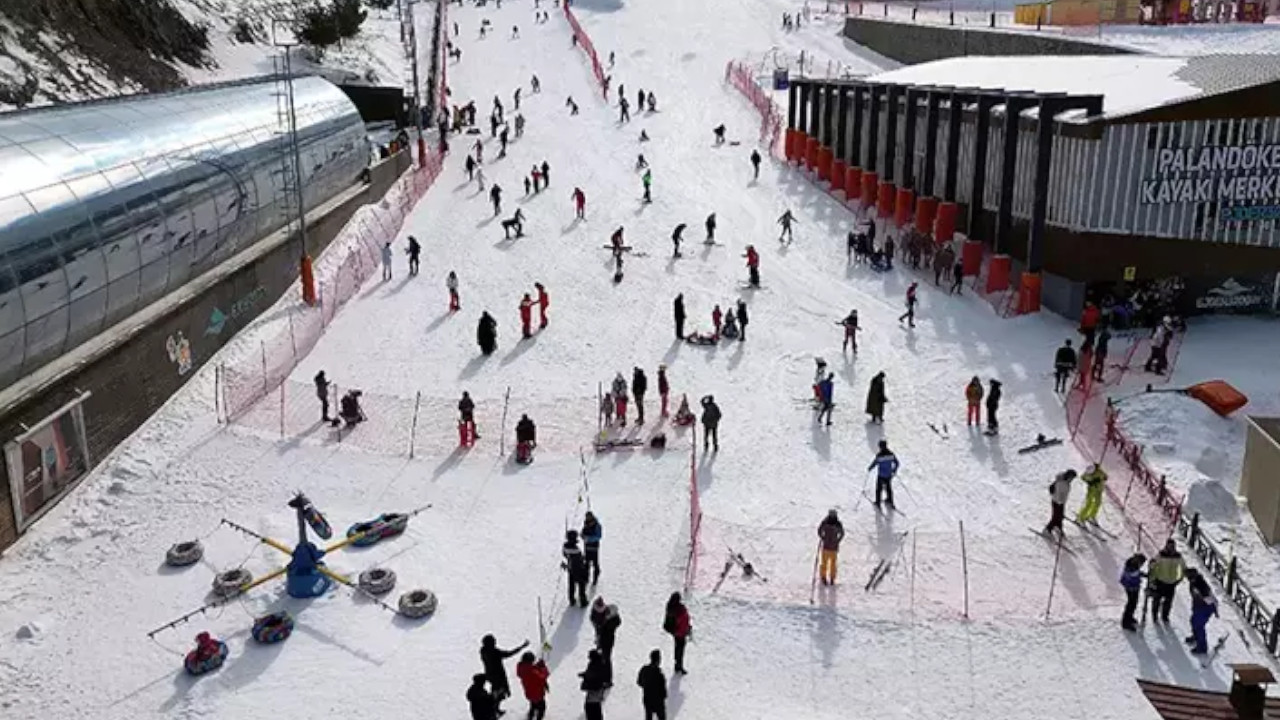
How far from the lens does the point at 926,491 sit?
61.8 ft

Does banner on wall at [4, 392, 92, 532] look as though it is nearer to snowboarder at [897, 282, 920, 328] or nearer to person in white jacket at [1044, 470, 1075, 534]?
person in white jacket at [1044, 470, 1075, 534]

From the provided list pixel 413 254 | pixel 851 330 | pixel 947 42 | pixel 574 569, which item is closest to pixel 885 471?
pixel 574 569

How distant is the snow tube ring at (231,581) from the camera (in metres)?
15.1

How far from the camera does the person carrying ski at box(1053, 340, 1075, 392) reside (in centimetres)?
2236

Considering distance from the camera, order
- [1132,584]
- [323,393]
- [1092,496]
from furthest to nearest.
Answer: [323,393] < [1092,496] < [1132,584]

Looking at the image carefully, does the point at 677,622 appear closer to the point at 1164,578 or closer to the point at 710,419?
the point at 1164,578

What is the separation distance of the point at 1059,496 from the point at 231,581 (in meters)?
11.7

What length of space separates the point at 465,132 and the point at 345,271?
69.8 feet

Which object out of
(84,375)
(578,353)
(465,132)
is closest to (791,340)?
(578,353)

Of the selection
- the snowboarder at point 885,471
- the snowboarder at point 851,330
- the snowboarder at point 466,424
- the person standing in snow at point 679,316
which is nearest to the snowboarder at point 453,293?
the person standing in snow at point 679,316

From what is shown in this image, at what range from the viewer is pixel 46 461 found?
56.6ft

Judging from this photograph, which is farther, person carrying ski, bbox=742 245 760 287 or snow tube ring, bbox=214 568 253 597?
person carrying ski, bbox=742 245 760 287

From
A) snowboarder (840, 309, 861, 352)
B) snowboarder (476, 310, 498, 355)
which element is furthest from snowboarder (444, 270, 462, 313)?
snowboarder (840, 309, 861, 352)

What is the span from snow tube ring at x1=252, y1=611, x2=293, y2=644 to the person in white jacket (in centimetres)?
1079
